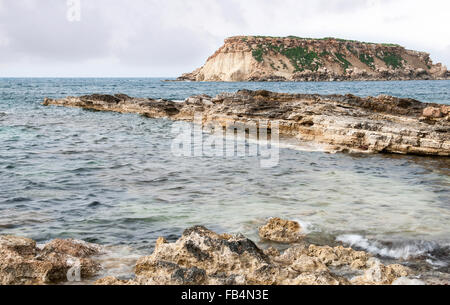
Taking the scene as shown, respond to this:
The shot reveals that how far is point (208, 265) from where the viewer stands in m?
5.41

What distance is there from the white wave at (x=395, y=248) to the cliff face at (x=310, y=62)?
123180mm

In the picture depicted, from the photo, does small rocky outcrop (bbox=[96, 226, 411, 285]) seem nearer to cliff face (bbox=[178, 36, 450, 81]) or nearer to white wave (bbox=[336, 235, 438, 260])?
A: white wave (bbox=[336, 235, 438, 260])

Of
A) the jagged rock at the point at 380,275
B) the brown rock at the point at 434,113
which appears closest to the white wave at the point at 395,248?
the jagged rock at the point at 380,275

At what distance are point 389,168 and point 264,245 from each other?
27.2ft

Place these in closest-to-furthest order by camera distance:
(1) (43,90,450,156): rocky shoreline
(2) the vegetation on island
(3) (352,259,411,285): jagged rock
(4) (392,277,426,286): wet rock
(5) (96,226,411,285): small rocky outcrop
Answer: (5) (96,226,411,285): small rocky outcrop
(4) (392,277,426,286): wet rock
(3) (352,259,411,285): jagged rock
(1) (43,90,450,156): rocky shoreline
(2) the vegetation on island

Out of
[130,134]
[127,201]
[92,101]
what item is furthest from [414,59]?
[127,201]

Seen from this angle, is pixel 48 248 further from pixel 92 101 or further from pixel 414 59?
pixel 414 59

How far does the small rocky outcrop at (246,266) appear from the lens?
482 cm

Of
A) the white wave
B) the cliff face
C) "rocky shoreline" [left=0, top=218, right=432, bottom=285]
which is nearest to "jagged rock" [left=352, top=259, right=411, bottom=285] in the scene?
"rocky shoreline" [left=0, top=218, right=432, bottom=285]

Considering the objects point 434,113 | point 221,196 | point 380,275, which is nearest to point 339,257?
point 380,275

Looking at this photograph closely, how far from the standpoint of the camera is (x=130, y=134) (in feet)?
71.9

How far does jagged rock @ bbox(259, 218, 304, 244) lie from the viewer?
23.5ft

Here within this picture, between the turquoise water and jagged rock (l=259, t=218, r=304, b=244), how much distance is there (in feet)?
0.72

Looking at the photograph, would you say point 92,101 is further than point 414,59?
No
